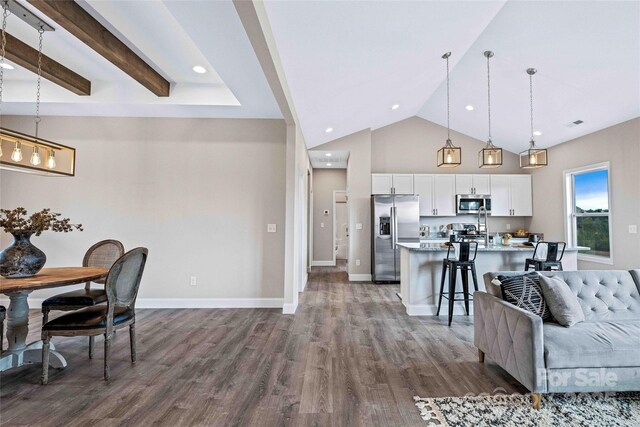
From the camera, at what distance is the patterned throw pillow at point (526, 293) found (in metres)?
2.29

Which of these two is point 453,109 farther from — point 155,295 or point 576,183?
point 155,295

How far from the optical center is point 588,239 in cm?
534

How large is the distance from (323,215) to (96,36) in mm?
6376

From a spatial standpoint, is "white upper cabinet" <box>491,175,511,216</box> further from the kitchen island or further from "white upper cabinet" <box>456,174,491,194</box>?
the kitchen island

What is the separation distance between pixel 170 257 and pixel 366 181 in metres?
4.01

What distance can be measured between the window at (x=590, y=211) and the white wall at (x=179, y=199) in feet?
17.3

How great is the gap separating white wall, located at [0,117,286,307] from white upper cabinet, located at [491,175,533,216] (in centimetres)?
497

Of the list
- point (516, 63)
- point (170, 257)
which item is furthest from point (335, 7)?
point (170, 257)

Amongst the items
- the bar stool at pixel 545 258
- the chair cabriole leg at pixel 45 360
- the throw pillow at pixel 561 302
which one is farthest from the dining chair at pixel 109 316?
the bar stool at pixel 545 258

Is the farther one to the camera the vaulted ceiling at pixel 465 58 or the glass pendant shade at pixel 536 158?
the glass pendant shade at pixel 536 158

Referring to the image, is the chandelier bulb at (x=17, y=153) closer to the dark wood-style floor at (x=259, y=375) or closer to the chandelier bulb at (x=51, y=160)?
the chandelier bulb at (x=51, y=160)

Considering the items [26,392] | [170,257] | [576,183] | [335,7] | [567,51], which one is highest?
[567,51]

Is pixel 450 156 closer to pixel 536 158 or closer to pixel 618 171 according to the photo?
pixel 536 158

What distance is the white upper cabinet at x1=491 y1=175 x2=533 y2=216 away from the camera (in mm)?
6562
